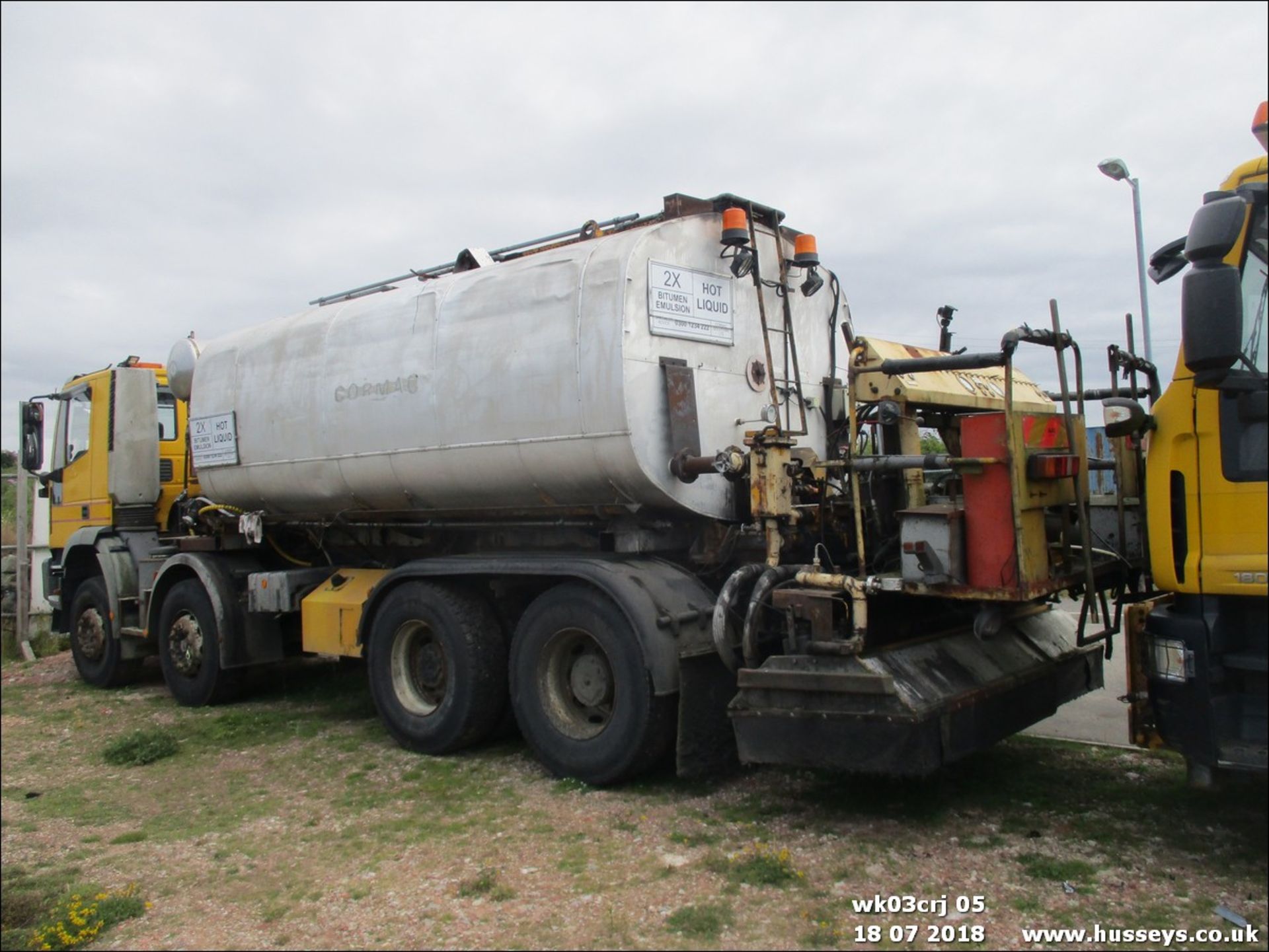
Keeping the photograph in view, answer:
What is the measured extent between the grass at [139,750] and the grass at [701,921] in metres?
4.46

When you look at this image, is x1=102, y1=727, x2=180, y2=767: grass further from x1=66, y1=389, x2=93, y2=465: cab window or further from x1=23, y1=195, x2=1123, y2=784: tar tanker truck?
x1=66, y1=389, x2=93, y2=465: cab window

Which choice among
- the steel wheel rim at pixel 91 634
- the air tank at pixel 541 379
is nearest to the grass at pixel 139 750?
the air tank at pixel 541 379

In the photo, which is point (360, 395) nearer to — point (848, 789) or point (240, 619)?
point (240, 619)

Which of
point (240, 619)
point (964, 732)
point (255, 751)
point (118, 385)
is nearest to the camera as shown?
point (964, 732)

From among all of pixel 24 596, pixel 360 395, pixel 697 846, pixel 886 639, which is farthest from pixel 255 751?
pixel 24 596

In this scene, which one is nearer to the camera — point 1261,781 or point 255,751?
point 1261,781

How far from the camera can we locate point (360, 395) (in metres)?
7.18

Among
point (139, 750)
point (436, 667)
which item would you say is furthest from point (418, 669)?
point (139, 750)

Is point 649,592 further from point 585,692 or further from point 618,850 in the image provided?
point 618,850

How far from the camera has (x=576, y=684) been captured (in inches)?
237

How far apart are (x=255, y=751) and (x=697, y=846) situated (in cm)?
370

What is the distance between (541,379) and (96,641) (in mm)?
6516

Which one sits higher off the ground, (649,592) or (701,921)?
(649,592)

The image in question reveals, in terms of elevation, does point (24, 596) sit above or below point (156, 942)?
above
